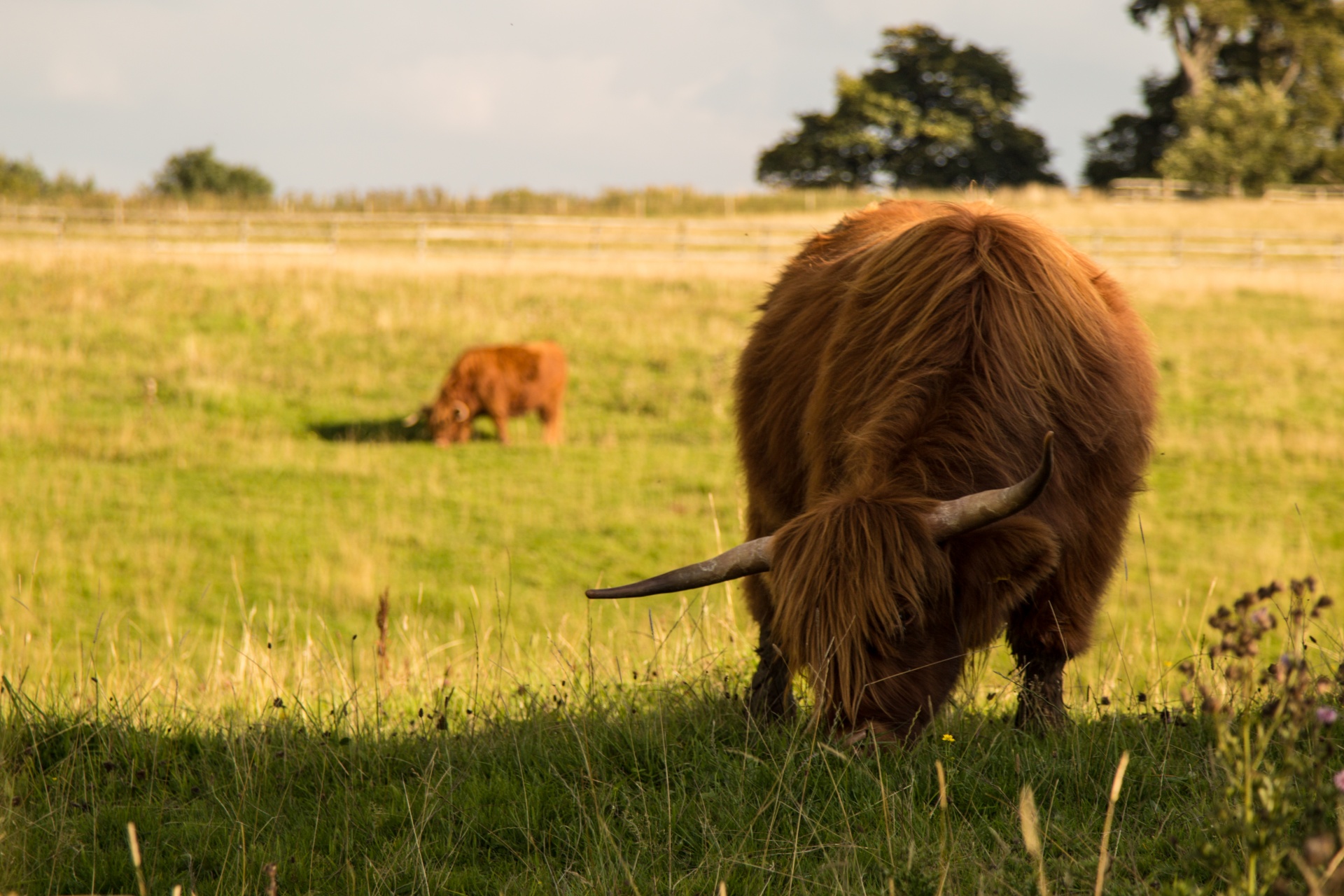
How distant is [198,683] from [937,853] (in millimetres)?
4104

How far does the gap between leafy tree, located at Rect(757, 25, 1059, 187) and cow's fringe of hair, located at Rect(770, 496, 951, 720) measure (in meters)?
50.2

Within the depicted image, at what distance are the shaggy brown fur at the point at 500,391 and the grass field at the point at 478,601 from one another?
398 millimetres

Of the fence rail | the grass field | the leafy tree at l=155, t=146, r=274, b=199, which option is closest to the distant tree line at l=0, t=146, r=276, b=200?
the leafy tree at l=155, t=146, r=274, b=199

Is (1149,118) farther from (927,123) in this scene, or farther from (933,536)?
(933,536)

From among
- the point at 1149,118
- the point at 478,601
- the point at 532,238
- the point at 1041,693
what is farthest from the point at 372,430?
the point at 1149,118

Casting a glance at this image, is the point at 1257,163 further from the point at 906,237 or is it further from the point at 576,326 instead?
the point at 906,237

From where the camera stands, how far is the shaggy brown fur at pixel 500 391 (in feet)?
48.0

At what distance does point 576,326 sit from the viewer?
776 inches

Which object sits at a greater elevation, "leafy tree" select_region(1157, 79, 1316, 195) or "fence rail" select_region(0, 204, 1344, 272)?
"leafy tree" select_region(1157, 79, 1316, 195)

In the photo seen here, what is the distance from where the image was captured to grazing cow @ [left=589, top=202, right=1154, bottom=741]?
2936 millimetres

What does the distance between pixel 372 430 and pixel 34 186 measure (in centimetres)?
4304

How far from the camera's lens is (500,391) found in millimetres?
14781

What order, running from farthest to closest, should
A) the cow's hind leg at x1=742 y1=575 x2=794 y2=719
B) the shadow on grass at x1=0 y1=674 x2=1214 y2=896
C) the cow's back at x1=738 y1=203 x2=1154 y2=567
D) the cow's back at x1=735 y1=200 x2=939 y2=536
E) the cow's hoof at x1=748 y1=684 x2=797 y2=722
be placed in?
1. the cow's back at x1=735 y1=200 x2=939 y2=536
2. the cow's hind leg at x1=742 y1=575 x2=794 y2=719
3. the cow's hoof at x1=748 y1=684 x2=797 y2=722
4. the cow's back at x1=738 y1=203 x2=1154 y2=567
5. the shadow on grass at x1=0 y1=674 x2=1214 y2=896

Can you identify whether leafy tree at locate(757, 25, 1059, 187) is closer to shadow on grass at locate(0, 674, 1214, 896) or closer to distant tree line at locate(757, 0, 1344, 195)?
distant tree line at locate(757, 0, 1344, 195)
